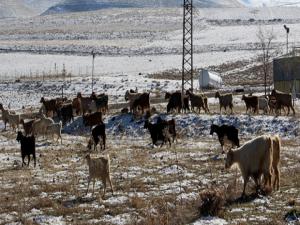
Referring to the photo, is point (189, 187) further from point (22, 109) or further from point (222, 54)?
point (222, 54)

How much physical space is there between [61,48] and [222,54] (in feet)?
93.3

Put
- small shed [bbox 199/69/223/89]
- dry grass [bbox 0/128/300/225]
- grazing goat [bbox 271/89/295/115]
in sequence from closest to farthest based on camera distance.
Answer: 1. dry grass [bbox 0/128/300/225]
2. grazing goat [bbox 271/89/295/115]
3. small shed [bbox 199/69/223/89]

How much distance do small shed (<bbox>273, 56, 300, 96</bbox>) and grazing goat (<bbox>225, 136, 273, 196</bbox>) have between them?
1383 inches

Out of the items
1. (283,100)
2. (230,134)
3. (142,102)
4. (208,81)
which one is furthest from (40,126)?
(208,81)

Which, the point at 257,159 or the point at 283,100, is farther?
the point at 283,100

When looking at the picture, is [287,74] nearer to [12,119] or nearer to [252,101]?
[252,101]

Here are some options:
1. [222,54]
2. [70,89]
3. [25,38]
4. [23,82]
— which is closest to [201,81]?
[70,89]

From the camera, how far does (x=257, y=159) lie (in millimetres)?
15859

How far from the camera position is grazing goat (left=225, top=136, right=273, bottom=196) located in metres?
15.8

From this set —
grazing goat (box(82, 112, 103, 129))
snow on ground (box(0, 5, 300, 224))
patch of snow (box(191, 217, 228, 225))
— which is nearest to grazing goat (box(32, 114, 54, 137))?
snow on ground (box(0, 5, 300, 224))

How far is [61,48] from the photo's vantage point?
104m

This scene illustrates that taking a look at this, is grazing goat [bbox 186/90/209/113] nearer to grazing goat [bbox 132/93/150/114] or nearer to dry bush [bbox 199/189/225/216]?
grazing goat [bbox 132/93/150/114]

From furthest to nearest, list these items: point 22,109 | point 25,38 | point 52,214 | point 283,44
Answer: point 25,38
point 283,44
point 22,109
point 52,214

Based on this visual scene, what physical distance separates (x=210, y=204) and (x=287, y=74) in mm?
39539
